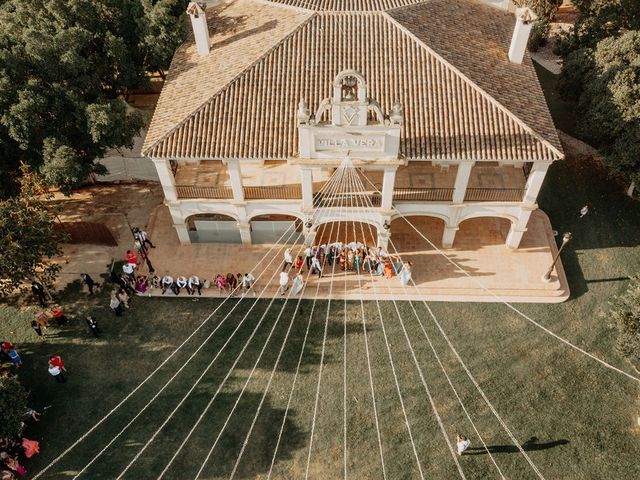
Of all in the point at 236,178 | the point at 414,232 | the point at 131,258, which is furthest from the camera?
the point at 414,232

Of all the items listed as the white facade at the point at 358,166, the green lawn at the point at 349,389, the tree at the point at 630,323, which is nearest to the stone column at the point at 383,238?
the white facade at the point at 358,166

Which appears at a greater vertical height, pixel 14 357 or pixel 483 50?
pixel 483 50

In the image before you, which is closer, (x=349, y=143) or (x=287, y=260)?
(x=349, y=143)

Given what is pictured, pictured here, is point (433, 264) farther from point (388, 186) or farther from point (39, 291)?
point (39, 291)

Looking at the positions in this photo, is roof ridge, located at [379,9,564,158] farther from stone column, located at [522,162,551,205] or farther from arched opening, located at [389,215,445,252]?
arched opening, located at [389,215,445,252]

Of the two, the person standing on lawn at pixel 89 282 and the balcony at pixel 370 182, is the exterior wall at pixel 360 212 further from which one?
the person standing on lawn at pixel 89 282

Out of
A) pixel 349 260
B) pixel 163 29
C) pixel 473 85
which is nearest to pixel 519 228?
pixel 473 85

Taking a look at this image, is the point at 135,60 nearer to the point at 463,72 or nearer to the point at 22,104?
the point at 22,104
